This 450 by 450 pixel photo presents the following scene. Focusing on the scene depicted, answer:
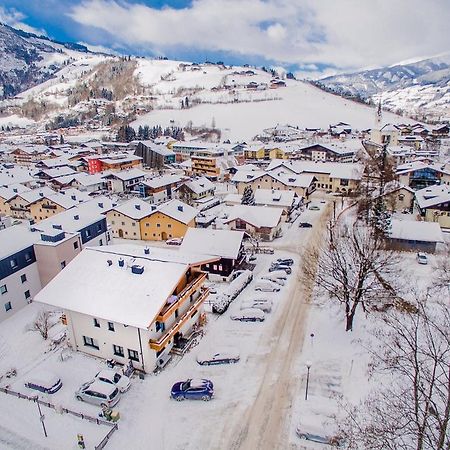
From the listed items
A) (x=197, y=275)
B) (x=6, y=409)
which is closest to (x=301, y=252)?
(x=197, y=275)

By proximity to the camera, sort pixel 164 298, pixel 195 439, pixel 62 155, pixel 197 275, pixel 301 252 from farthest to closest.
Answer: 1. pixel 62 155
2. pixel 301 252
3. pixel 197 275
4. pixel 164 298
5. pixel 195 439

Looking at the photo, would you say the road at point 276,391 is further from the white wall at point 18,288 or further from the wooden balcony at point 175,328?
the white wall at point 18,288

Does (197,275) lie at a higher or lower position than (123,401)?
higher

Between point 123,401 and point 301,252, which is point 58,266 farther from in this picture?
point 301,252

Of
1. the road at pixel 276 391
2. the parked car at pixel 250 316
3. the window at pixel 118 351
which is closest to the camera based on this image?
the road at pixel 276 391

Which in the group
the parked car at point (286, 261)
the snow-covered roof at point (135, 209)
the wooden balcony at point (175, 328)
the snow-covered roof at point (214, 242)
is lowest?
the parked car at point (286, 261)

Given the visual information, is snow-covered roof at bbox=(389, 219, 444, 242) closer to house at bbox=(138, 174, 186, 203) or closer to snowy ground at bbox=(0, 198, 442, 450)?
snowy ground at bbox=(0, 198, 442, 450)

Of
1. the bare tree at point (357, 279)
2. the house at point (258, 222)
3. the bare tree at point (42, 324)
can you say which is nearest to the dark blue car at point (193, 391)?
the bare tree at point (357, 279)

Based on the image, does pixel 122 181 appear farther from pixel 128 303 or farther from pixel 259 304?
pixel 128 303
